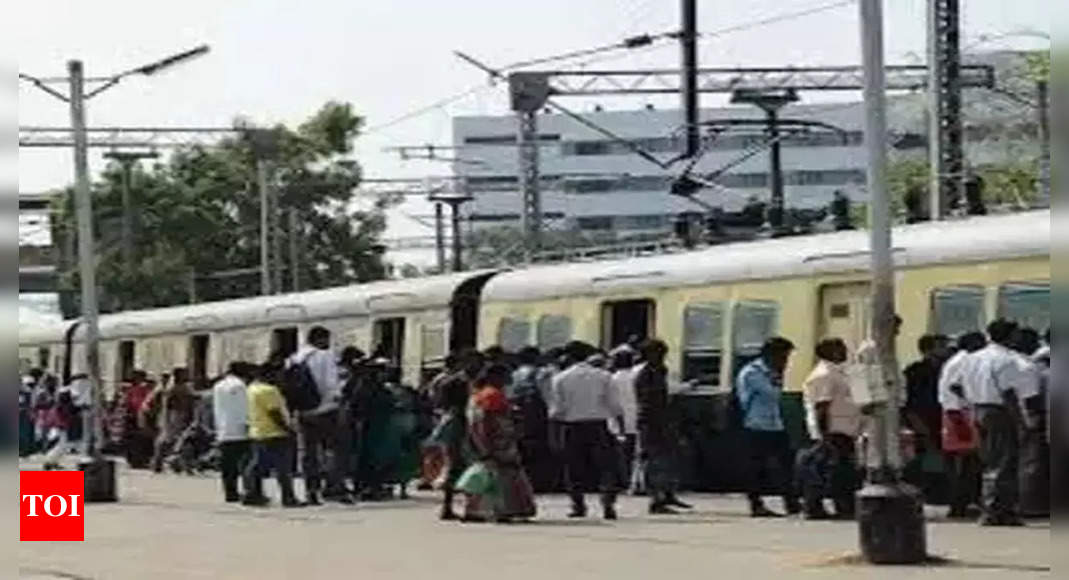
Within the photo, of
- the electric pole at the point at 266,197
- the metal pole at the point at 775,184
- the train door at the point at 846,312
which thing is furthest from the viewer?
the electric pole at the point at 266,197

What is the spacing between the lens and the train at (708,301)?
1900cm

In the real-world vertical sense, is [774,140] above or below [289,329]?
above

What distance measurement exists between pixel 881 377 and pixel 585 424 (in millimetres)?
5578

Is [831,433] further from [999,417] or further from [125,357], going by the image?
[125,357]

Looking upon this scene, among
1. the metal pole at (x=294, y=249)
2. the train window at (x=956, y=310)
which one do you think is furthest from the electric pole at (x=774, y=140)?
the metal pole at (x=294, y=249)

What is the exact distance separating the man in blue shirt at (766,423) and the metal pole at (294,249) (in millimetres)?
38491

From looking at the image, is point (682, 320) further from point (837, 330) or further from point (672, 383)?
point (837, 330)

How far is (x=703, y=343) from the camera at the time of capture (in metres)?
22.8

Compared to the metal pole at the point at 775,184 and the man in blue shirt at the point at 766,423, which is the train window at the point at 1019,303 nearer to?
the man in blue shirt at the point at 766,423

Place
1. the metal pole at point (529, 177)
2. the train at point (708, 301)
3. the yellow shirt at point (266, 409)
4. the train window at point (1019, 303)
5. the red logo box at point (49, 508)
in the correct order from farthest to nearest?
1. the metal pole at point (529, 177)
2. the yellow shirt at point (266, 409)
3. the train at point (708, 301)
4. the train window at point (1019, 303)
5. the red logo box at point (49, 508)

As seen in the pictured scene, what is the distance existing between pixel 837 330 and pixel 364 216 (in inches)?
1784

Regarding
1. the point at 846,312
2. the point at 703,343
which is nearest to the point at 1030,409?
the point at 846,312

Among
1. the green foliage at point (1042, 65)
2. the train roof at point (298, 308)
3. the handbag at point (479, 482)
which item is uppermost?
the green foliage at point (1042, 65)

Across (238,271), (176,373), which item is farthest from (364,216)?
(176,373)
